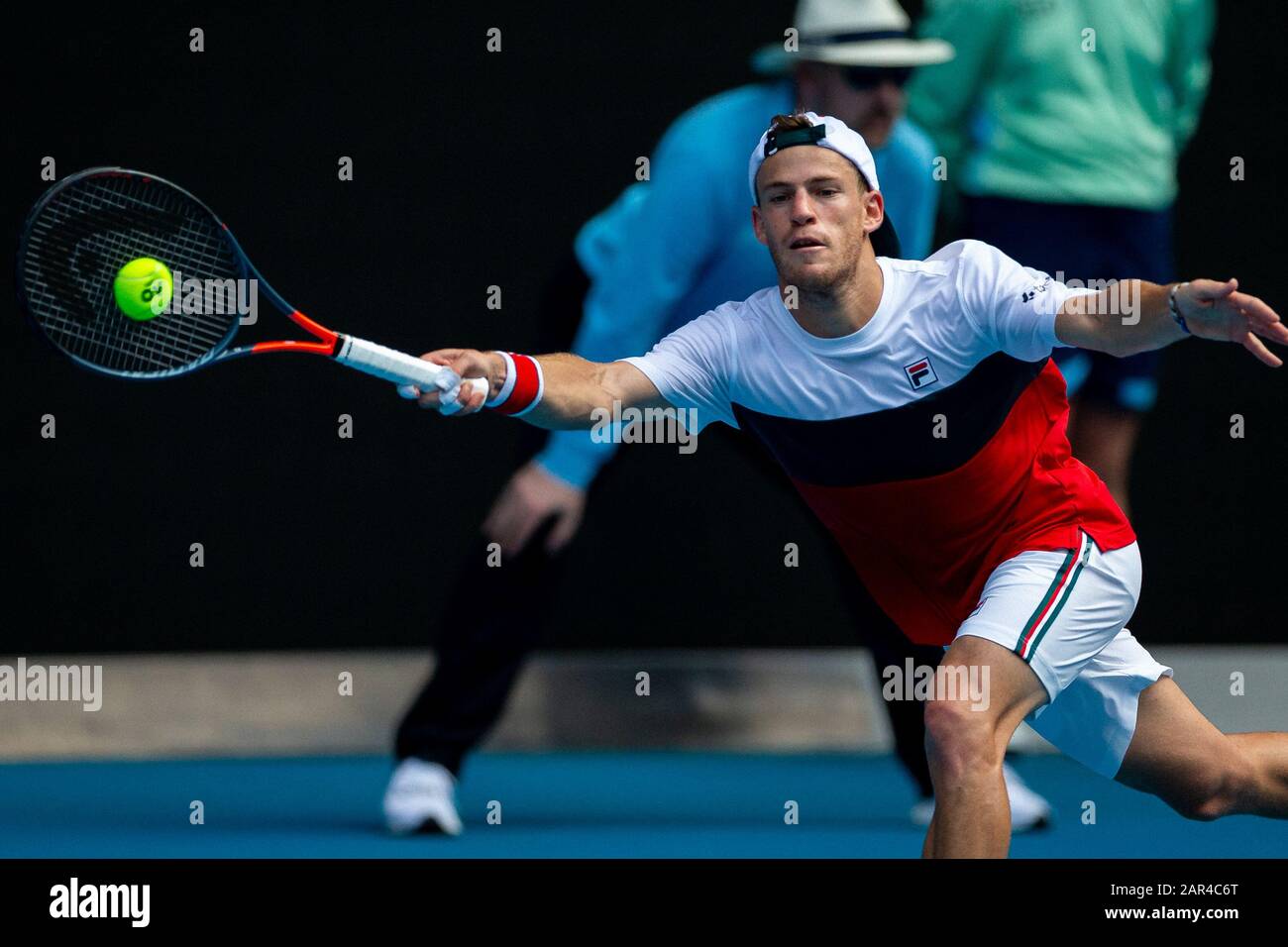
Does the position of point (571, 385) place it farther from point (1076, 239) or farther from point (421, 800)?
point (1076, 239)

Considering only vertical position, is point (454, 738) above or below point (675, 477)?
below

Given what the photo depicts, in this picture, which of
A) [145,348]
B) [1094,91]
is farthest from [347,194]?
[145,348]

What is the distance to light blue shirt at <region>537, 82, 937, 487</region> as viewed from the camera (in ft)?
17.8

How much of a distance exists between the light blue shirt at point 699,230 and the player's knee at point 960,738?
6.20 ft

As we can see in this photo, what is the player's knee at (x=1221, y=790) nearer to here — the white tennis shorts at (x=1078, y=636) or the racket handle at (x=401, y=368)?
the white tennis shorts at (x=1078, y=636)

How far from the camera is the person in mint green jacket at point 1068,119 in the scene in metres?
6.20

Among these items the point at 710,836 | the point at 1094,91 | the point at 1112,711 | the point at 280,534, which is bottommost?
the point at 710,836

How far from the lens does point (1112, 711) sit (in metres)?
4.15

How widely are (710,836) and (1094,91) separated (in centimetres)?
222

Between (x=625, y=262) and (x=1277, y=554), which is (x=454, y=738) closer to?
(x=625, y=262)

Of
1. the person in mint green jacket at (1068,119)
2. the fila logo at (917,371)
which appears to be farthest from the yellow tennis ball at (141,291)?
the person in mint green jacket at (1068,119)
